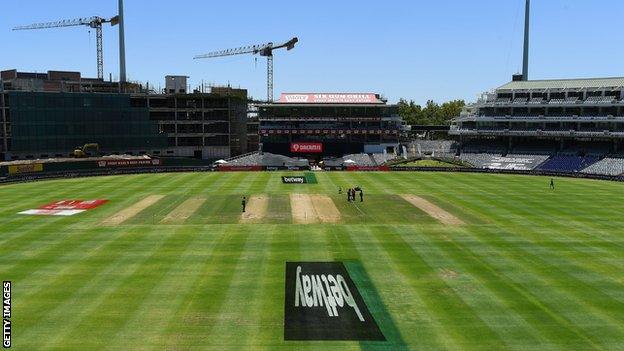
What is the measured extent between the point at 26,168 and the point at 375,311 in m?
68.2

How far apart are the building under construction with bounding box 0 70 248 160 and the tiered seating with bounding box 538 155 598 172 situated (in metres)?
67.4

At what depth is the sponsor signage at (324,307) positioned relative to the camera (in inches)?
795

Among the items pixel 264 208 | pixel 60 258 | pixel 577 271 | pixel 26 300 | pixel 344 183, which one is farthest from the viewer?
pixel 344 183

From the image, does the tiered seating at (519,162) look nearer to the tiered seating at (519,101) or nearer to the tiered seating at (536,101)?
the tiered seating at (536,101)

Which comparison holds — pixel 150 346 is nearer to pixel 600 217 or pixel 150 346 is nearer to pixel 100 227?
pixel 100 227

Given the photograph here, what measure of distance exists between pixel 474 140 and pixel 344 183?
168ft

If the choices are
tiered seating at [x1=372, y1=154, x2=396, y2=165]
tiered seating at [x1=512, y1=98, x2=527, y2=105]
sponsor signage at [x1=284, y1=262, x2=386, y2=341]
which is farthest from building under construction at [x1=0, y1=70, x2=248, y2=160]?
sponsor signage at [x1=284, y1=262, x2=386, y2=341]

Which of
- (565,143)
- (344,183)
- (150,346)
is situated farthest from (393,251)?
(565,143)

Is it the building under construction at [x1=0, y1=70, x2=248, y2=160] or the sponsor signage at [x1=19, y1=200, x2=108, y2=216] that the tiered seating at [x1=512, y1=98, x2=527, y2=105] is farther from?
the sponsor signage at [x1=19, y1=200, x2=108, y2=216]

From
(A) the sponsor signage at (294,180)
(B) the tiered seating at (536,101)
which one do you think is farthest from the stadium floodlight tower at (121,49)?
(B) the tiered seating at (536,101)

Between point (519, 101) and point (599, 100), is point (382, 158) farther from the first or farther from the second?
point (599, 100)

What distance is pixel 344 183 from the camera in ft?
229

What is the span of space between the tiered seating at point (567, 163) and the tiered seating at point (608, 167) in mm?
1305

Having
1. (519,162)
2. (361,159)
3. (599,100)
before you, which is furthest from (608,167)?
(361,159)
